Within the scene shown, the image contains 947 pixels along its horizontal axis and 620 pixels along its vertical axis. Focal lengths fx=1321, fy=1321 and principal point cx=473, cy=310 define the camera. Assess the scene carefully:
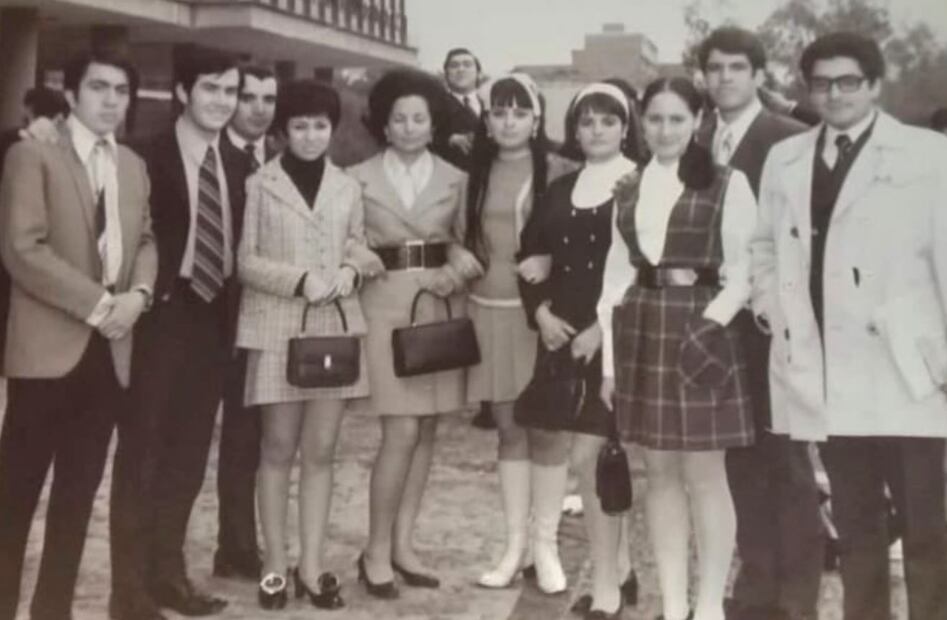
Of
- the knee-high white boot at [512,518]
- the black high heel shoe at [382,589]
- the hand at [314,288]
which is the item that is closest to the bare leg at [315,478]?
the black high heel shoe at [382,589]

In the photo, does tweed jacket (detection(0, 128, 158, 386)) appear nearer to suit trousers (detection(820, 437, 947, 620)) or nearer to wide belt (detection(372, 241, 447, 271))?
wide belt (detection(372, 241, 447, 271))

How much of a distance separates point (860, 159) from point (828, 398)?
394 millimetres

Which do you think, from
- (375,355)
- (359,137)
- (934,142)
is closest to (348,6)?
(359,137)

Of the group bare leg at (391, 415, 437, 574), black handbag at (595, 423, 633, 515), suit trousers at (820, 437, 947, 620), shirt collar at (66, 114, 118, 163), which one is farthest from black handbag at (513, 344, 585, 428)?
shirt collar at (66, 114, 118, 163)

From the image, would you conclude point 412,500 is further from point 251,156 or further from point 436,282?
point 251,156

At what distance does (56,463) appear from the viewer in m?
2.27

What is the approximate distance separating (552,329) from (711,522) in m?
0.45

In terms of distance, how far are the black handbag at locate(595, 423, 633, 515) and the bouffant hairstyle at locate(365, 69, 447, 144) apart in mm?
730

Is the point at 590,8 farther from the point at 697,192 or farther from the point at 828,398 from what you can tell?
the point at 828,398

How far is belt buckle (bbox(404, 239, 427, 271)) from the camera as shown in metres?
2.55

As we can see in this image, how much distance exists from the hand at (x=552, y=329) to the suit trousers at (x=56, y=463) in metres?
0.77

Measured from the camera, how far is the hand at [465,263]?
255cm

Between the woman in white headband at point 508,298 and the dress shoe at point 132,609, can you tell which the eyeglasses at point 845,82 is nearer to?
the woman in white headband at point 508,298

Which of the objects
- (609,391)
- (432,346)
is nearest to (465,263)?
→ (432,346)
